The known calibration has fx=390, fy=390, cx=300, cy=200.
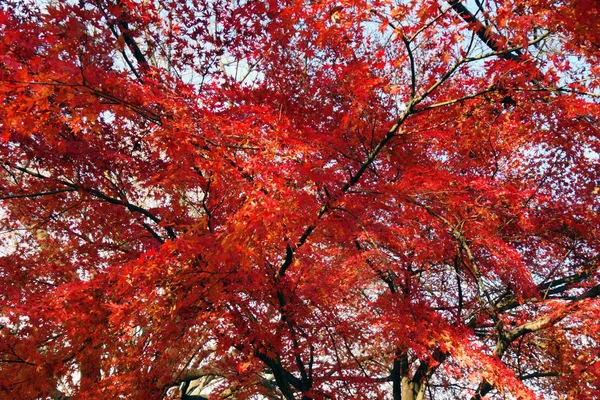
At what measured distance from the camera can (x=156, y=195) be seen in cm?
730

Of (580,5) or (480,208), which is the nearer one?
(580,5)

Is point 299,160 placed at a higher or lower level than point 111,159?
lower

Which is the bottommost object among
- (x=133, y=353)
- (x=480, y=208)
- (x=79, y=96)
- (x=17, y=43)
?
(x=133, y=353)

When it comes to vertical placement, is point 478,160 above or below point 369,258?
above

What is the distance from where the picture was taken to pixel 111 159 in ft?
20.4

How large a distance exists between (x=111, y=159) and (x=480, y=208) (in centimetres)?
586

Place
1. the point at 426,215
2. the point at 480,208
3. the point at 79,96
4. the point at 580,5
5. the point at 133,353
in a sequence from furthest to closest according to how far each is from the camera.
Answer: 1. the point at 426,215
2. the point at 480,208
3. the point at 133,353
4. the point at 79,96
5. the point at 580,5

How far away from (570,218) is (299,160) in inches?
235

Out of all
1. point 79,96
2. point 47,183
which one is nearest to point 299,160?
point 79,96

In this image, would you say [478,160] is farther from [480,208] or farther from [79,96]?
[79,96]

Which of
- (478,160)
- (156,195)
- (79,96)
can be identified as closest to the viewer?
(79,96)

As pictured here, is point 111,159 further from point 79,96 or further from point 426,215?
point 426,215

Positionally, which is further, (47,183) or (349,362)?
(349,362)

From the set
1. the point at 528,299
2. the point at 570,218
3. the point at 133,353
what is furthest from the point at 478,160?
the point at 133,353
